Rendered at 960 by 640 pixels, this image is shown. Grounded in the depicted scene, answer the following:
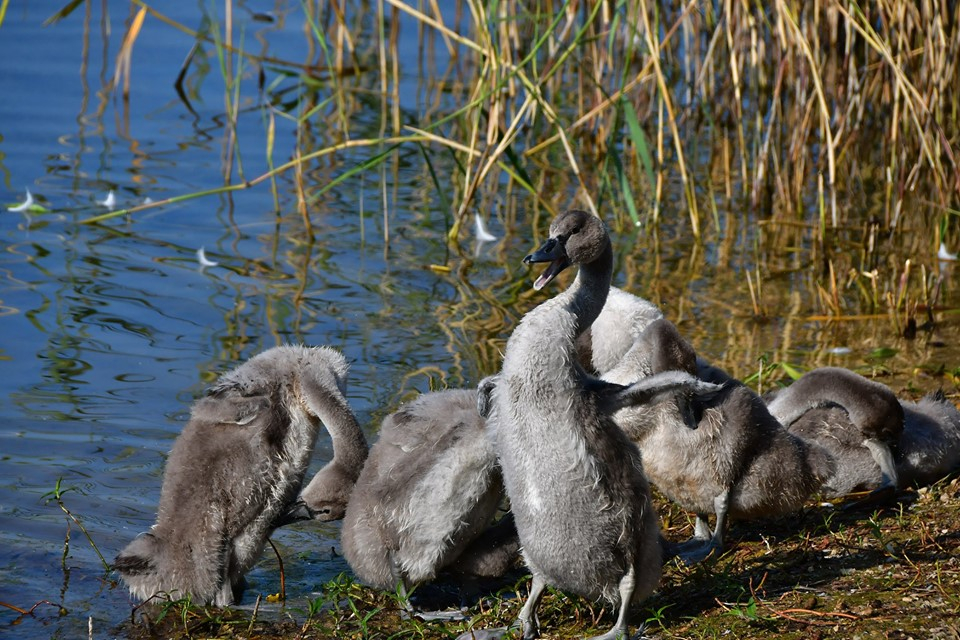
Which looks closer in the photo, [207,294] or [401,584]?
[401,584]

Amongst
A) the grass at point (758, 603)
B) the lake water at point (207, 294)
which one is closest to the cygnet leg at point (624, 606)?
the grass at point (758, 603)

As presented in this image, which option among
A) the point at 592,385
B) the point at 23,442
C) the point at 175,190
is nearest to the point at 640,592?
the point at 592,385

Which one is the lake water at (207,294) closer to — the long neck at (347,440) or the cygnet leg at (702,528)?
the long neck at (347,440)

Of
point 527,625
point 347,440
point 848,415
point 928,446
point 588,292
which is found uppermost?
point 588,292

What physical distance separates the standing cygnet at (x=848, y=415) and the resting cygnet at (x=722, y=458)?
509 millimetres

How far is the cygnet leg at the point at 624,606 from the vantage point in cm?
463

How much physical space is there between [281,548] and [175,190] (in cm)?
627

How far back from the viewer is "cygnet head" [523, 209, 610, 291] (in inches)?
197

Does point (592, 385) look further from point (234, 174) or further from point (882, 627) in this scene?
point (234, 174)

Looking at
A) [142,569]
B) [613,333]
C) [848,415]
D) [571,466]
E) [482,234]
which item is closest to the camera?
[571,466]

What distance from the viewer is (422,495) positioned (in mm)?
5055

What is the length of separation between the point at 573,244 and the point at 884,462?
2.29 m

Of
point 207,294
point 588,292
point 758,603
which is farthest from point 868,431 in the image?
point 207,294

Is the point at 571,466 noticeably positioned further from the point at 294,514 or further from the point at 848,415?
the point at 848,415
